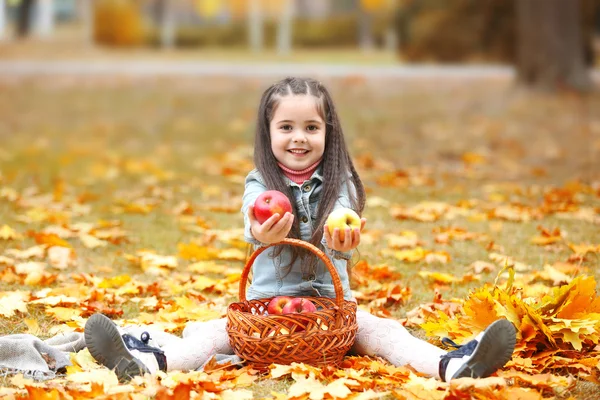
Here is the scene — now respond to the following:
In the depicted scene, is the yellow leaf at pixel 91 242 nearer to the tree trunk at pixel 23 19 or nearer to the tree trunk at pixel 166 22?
the tree trunk at pixel 23 19

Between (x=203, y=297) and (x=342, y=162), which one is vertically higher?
(x=342, y=162)

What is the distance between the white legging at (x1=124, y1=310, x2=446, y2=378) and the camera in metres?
3.14

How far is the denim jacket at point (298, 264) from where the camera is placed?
11.3 ft

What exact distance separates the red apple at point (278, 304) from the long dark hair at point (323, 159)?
180mm

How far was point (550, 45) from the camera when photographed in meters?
12.5

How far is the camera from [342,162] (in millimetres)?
3504

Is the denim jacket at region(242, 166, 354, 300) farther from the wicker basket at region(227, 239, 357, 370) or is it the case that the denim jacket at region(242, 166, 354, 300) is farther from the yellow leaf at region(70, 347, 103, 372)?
the yellow leaf at region(70, 347, 103, 372)

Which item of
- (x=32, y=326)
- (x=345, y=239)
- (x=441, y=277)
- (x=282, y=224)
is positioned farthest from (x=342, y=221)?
(x=441, y=277)

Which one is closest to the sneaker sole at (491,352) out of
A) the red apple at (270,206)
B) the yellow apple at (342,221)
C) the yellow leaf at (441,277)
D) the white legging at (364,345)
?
the white legging at (364,345)

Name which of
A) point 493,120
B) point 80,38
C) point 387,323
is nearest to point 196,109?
point 493,120

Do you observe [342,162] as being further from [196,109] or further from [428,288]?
[196,109]

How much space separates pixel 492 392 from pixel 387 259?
2432 millimetres

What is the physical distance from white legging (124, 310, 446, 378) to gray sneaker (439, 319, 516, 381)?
160 mm

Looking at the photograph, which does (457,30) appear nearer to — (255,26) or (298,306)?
(255,26)
